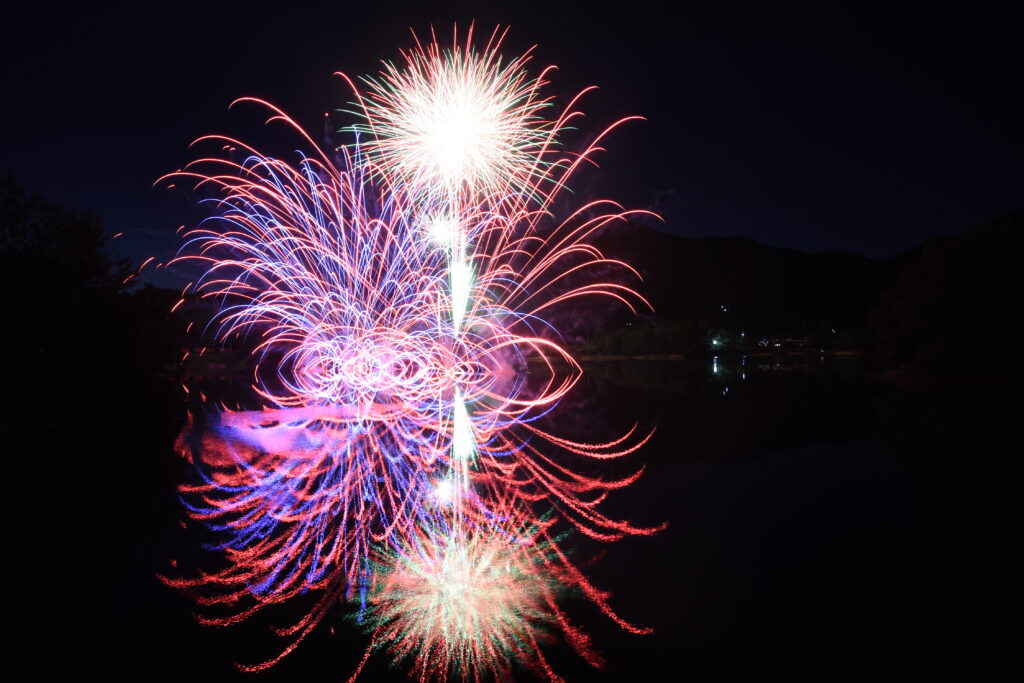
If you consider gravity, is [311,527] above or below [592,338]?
below

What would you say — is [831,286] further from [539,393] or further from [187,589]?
[187,589]

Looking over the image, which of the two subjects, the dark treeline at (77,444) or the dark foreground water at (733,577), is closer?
the dark foreground water at (733,577)

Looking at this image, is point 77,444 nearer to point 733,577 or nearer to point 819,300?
point 733,577

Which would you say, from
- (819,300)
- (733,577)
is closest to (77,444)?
(733,577)

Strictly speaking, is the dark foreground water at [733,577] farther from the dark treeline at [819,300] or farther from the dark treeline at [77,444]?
the dark treeline at [819,300]

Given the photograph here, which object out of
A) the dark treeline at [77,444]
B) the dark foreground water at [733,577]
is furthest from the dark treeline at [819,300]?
the dark treeline at [77,444]

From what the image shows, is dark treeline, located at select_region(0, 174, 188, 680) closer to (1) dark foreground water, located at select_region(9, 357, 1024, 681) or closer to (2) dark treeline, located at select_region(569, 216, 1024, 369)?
(1) dark foreground water, located at select_region(9, 357, 1024, 681)

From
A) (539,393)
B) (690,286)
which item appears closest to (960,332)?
(539,393)

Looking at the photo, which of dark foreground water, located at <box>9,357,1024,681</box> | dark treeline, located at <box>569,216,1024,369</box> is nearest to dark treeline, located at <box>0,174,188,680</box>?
dark foreground water, located at <box>9,357,1024,681</box>
